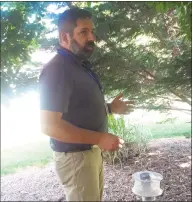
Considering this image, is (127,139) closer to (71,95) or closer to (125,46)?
(125,46)

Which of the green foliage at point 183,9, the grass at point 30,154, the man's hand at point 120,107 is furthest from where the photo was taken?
the grass at point 30,154

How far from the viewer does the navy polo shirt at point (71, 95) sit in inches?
32.3

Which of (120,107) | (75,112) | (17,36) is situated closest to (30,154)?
(17,36)

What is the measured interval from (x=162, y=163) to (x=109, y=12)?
1156mm

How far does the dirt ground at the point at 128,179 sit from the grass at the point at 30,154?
0.20 ft

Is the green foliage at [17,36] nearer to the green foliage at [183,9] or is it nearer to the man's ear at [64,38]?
the green foliage at [183,9]

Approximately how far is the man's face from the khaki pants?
29 cm

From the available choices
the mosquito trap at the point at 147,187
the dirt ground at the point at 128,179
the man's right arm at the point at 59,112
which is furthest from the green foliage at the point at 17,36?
the mosquito trap at the point at 147,187

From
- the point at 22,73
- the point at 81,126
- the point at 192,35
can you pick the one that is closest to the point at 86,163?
the point at 81,126

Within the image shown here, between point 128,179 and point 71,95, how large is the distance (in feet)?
4.49

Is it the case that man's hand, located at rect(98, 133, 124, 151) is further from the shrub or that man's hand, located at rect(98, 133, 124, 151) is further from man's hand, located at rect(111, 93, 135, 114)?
the shrub

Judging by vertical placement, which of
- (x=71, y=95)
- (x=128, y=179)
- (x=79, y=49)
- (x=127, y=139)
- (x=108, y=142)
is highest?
(x=79, y=49)

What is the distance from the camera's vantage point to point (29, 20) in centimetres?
184

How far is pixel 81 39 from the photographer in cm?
93
